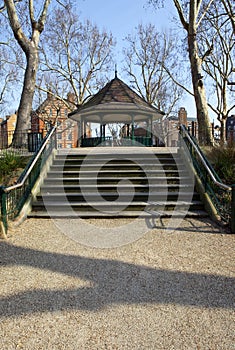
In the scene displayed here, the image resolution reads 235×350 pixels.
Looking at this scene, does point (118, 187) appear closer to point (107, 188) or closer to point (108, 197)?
point (107, 188)

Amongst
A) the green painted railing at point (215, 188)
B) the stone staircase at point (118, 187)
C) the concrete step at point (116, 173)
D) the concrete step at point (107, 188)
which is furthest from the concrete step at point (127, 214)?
the concrete step at point (116, 173)

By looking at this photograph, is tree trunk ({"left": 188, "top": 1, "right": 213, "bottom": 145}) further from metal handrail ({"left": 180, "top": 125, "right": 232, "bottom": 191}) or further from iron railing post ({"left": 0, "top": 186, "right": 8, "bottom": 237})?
iron railing post ({"left": 0, "top": 186, "right": 8, "bottom": 237})

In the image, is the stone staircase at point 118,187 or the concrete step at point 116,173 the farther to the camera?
the concrete step at point 116,173

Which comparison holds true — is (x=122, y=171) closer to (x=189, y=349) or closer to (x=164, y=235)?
(x=164, y=235)

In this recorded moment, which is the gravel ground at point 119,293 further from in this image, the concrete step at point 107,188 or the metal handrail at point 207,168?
the concrete step at point 107,188

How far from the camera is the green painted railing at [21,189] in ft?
14.9

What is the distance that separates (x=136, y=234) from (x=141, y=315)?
85.6 inches

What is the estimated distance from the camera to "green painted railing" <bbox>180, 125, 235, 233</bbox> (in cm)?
464

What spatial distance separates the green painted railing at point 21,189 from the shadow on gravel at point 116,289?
120cm

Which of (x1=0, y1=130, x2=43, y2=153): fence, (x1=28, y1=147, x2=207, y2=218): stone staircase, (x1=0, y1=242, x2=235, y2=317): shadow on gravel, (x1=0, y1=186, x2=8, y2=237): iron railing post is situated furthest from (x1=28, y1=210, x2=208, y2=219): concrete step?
(x1=0, y1=130, x2=43, y2=153): fence

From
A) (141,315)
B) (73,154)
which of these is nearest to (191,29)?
(73,154)

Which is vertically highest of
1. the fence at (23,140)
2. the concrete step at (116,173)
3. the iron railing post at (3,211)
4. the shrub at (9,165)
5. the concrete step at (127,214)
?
the fence at (23,140)

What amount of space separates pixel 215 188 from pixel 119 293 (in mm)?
4108

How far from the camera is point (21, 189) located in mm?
5859
